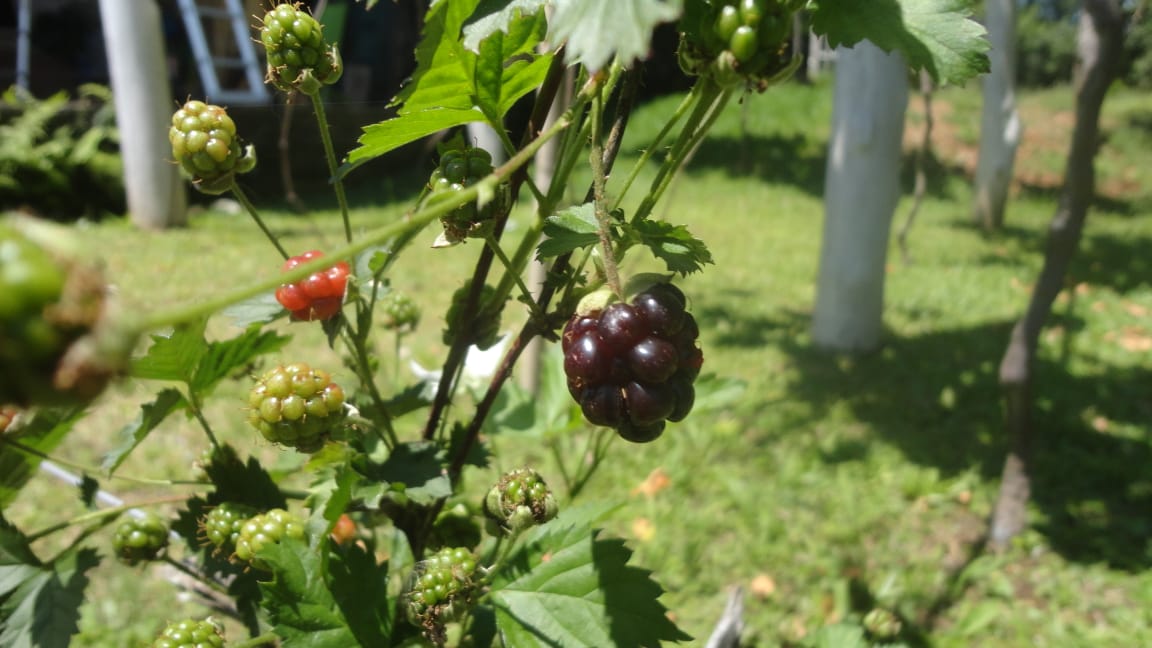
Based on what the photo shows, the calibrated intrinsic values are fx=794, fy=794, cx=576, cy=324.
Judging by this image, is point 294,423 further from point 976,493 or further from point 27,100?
point 27,100

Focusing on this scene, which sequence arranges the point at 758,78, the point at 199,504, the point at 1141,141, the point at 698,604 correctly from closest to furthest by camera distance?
the point at 758,78 → the point at 199,504 → the point at 698,604 → the point at 1141,141

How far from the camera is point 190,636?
498 millimetres

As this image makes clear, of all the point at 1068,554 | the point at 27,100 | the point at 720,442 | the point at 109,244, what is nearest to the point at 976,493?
the point at 1068,554

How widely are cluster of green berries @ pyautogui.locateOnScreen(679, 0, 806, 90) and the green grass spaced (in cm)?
27

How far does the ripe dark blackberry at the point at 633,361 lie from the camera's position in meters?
0.38

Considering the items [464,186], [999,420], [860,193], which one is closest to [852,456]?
[999,420]

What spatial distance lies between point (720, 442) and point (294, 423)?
2.01 meters

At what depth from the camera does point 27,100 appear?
4.98 metres

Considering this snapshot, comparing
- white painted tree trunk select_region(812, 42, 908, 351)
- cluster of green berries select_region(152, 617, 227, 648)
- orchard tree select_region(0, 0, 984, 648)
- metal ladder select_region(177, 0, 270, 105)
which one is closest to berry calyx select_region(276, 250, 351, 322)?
orchard tree select_region(0, 0, 984, 648)

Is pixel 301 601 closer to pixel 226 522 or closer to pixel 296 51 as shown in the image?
pixel 226 522

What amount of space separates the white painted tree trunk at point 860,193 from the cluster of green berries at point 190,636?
272 cm

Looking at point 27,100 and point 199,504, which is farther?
point 27,100

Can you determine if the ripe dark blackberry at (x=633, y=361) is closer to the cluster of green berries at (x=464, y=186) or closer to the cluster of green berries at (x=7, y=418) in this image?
the cluster of green berries at (x=464, y=186)

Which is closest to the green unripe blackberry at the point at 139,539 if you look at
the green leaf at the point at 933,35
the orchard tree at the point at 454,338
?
the orchard tree at the point at 454,338
